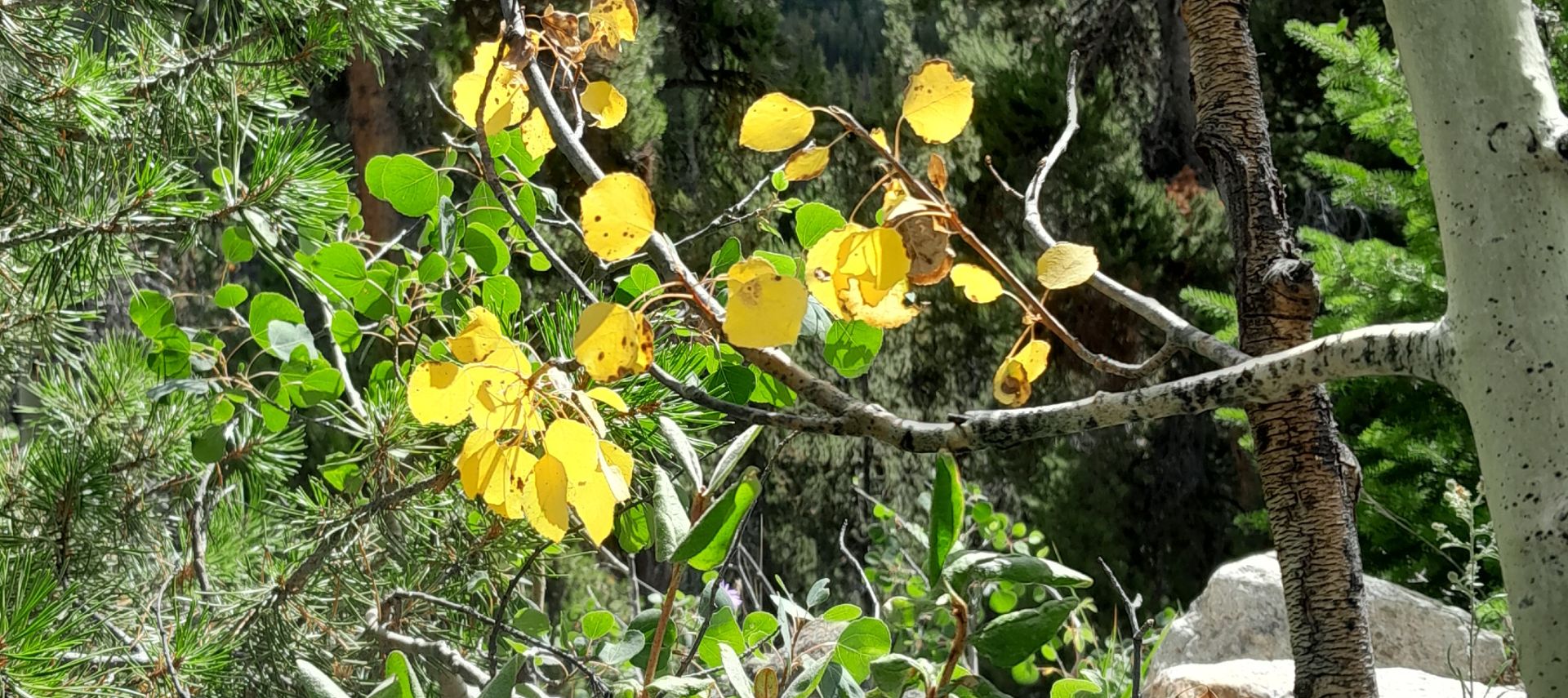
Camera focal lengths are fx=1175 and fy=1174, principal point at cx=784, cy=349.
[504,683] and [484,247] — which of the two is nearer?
[504,683]

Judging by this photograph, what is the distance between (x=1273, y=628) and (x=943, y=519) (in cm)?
138

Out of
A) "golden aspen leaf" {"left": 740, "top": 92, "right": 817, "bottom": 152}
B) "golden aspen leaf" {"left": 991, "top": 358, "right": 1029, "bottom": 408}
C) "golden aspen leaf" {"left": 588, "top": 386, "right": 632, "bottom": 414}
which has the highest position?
"golden aspen leaf" {"left": 740, "top": 92, "right": 817, "bottom": 152}

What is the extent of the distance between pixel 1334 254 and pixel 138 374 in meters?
1.57

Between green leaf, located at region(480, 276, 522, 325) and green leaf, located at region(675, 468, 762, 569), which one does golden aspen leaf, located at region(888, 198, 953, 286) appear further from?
green leaf, located at region(480, 276, 522, 325)

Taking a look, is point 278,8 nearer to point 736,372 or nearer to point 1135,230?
point 736,372

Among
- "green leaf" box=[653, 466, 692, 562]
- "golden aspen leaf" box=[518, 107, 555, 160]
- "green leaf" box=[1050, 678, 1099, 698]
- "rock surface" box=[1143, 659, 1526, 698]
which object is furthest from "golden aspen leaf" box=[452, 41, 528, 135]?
"rock surface" box=[1143, 659, 1526, 698]

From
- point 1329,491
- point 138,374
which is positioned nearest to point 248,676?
point 138,374

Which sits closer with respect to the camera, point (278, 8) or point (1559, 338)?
point (1559, 338)

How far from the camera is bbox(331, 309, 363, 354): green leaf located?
516mm

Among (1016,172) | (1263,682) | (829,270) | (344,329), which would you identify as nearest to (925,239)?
(829,270)

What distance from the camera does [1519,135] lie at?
0.21 meters

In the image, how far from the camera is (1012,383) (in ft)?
0.94

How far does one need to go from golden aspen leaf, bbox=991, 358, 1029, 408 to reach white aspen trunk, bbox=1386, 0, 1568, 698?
9cm

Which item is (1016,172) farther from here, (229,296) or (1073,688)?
(1073,688)
